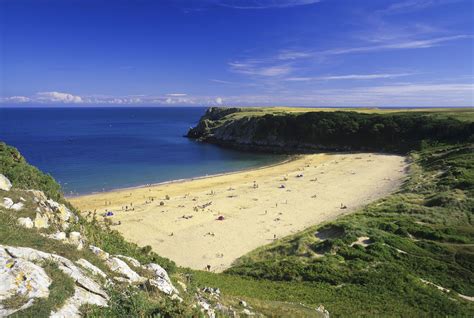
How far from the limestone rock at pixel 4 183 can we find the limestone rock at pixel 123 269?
4557mm

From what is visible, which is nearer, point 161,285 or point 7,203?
point 161,285

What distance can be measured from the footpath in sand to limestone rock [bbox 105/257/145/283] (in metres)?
11.7

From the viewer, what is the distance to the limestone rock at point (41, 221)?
9.28 metres

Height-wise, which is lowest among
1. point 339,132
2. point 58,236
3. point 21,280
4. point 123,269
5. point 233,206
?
point 233,206

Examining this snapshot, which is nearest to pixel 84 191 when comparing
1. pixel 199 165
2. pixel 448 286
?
pixel 199 165

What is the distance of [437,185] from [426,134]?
128 feet

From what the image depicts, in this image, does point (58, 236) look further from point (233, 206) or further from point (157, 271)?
point (233, 206)

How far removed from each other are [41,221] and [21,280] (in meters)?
3.88

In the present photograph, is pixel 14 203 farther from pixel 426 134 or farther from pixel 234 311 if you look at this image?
pixel 426 134

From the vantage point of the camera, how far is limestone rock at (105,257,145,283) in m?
8.66

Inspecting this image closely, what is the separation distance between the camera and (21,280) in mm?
6047

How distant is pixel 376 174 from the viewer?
4525 centimetres

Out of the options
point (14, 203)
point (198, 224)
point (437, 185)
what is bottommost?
point (198, 224)

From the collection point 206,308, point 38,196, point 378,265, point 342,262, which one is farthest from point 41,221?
point 378,265
